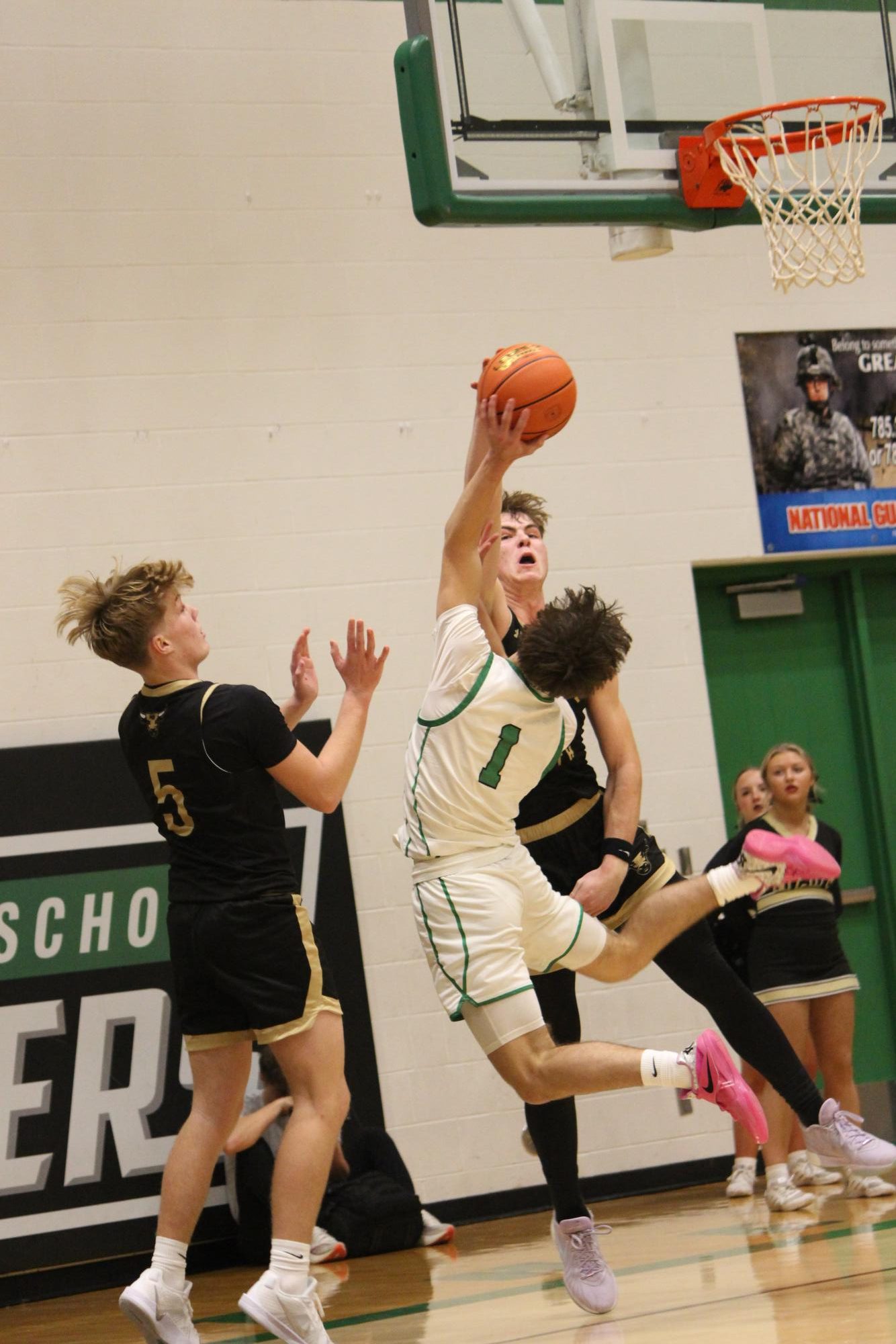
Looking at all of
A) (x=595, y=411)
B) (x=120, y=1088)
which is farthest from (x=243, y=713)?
(x=595, y=411)

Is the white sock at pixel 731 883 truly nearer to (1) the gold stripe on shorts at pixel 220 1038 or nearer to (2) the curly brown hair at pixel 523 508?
(1) the gold stripe on shorts at pixel 220 1038

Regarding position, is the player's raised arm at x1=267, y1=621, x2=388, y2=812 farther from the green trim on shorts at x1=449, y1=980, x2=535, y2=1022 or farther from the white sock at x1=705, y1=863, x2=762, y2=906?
the white sock at x1=705, y1=863, x2=762, y2=906

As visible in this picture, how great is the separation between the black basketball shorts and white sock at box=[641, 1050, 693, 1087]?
826mm

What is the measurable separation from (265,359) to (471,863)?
3.44 m

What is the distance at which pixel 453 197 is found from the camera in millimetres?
5098

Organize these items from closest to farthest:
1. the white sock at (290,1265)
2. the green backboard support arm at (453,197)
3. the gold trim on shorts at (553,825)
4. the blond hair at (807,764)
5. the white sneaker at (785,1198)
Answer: the white sock at (290,1265) → the gold trim on shorts at (553,825) → the green backboard support arm at (453,197) → the white sneaker at (785,1198) → the blond hair at (807,764)

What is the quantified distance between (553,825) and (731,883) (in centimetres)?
80

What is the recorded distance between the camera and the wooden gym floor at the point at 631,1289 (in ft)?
12.2

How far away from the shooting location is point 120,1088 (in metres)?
6.30

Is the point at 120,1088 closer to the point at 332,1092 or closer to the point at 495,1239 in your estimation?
the point at 495,1239

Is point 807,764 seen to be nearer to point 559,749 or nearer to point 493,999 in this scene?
point 559,749

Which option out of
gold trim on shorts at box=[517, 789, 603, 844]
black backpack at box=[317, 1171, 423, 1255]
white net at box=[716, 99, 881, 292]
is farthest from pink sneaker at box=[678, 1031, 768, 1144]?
white net at box=[716, 99, 881, 292]

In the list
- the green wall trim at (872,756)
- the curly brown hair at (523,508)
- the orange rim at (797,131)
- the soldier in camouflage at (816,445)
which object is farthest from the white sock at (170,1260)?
the soldier in camouflage at (816,445)

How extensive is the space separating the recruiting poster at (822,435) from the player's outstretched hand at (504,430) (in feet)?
11.6
